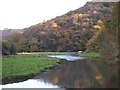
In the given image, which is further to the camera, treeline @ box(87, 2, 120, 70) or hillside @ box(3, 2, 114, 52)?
hillside @ box(3, 2, 114, 52)

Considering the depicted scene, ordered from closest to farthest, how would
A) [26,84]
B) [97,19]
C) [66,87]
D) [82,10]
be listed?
1. [66,87]
2. [26,84]
3. [97,19]
4. [82,10]

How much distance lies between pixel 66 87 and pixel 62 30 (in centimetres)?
6877

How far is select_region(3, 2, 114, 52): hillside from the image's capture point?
80.9 meters

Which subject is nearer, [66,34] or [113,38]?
[113,38]

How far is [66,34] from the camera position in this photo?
282 feet

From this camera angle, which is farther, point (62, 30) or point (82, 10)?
point (82, 10)

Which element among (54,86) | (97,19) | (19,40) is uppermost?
(97,19)

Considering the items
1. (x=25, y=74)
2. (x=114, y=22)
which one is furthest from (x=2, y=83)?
(x=114, y=22)

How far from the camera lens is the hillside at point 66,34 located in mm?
80875

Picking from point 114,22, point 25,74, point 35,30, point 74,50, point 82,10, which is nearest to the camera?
point 25,74

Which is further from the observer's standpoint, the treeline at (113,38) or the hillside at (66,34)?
the hillside at (66,34)

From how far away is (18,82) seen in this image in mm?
23172

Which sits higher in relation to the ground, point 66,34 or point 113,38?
point 66,34

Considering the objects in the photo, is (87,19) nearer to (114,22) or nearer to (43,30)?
(43,30)
